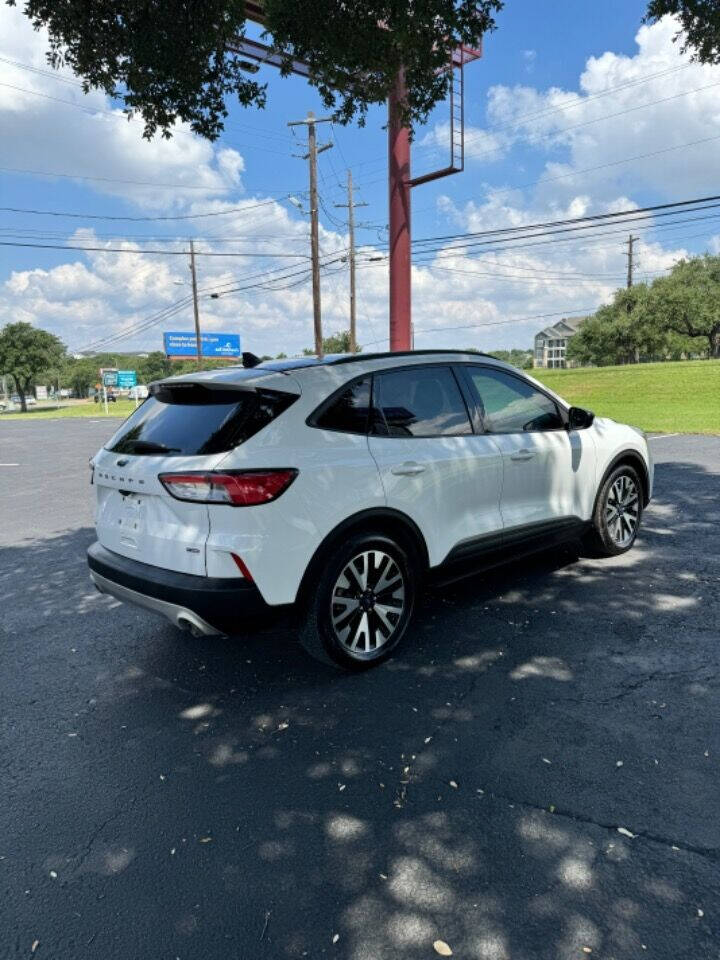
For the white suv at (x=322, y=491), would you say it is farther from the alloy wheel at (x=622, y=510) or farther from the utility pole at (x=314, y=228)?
the utility pole at (x=314, y=228)

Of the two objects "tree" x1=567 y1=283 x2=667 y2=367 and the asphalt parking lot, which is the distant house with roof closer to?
"tree" x1=567 y1=283 x2=667 y2=367

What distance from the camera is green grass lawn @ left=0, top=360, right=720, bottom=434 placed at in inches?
762

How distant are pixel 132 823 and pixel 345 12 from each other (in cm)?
603

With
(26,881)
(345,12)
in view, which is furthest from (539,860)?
(345,12)

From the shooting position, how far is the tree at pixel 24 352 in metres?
60.2

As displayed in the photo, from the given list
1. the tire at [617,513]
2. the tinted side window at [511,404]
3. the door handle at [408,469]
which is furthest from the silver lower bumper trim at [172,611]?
the tire at [617,513]

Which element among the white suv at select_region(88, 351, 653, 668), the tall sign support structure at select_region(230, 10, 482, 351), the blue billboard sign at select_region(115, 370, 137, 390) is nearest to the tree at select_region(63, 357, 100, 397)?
the blue billboard sign at select_region(115, 370, 137, 390)

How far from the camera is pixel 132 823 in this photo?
2.42 m

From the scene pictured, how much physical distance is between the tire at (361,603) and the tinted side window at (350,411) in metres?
0.62

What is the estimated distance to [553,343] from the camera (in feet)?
514

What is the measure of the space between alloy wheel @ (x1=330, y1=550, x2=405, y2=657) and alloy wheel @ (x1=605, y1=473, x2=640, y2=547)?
247 centimetres

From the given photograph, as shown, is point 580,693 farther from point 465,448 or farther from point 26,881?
point 26,881

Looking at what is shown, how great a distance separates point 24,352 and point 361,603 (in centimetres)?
6688

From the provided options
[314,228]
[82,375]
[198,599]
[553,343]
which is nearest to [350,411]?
[198,599]
